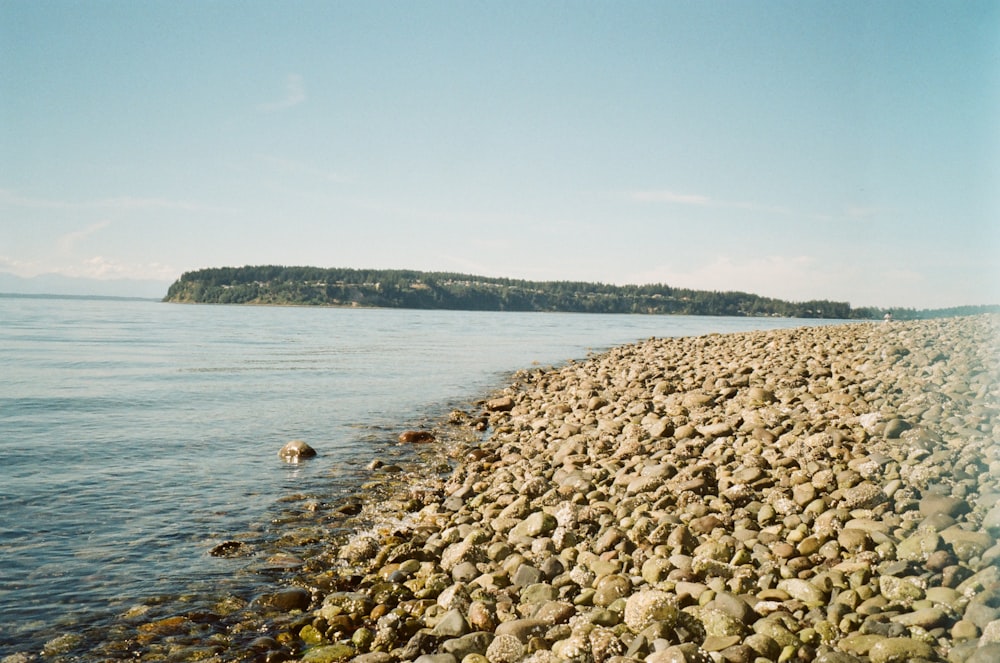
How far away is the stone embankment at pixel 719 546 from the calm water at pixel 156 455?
7.14ft

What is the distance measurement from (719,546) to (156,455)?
1084 centimetres

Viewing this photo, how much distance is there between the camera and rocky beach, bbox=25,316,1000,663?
4.55 meters

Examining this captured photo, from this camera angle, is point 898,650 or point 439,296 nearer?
point 898,650

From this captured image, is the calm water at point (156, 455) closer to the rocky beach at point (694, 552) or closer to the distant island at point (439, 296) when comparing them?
the rocky beach at point (694, 552)

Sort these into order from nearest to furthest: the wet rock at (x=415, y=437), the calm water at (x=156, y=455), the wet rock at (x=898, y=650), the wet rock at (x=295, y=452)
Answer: the wet rock at (x=898, y=650) → the calm water at (x=156, y=455) → the wet rock at (x=295, y=452) → the wet rock at (x=415, y=437)

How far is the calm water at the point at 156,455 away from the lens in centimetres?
688

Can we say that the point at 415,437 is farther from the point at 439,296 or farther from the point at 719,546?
the point at 439,296

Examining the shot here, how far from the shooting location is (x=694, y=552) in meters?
5.98

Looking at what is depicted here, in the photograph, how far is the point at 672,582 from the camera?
5.41 meters

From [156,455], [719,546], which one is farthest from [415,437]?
[719,546]

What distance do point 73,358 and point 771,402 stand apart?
1195 inches

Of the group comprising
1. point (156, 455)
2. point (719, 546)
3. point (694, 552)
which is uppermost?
point (719, 546)

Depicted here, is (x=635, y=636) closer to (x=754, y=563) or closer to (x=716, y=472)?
(x=754, y=563)

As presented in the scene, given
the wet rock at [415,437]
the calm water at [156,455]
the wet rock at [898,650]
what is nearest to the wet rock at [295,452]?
the calm water at [156,455]
